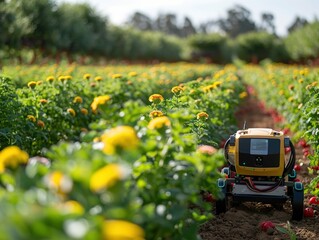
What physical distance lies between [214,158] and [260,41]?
174ft

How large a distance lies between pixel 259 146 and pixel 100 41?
34408mm

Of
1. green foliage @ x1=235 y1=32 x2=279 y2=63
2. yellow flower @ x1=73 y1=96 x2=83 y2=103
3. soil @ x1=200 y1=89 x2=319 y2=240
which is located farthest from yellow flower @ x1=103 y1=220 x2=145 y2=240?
green foliage @ x1=235 y1=32 x2=279 y2=63

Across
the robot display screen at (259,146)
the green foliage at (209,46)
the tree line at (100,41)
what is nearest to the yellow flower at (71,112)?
the robot display screen at (259,146)

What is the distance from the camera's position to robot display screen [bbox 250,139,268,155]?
462 cm

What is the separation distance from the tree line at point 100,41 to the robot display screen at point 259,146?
2027cm

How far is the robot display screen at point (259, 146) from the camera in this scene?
15.2ft

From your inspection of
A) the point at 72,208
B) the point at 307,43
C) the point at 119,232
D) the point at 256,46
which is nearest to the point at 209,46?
the point at 256,46

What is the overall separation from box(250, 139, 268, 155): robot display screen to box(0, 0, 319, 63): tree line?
20.3 m

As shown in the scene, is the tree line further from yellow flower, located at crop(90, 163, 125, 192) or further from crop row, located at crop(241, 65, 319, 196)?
yellow flower, located at crop(90, 163, 125, 192)

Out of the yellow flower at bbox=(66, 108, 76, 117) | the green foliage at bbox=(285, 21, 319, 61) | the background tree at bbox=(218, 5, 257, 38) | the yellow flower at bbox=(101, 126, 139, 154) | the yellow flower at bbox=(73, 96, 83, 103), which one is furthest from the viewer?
the background tree at bbox=(218, 5, 257, 38)

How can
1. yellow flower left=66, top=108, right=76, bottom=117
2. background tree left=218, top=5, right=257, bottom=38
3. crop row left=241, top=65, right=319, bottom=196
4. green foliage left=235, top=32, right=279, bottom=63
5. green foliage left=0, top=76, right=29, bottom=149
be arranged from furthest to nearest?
background tree left=218, top=5, right=257, bottom=38
green foliage left=235, top=32, right=279, bottom=63
yellow flower left=66, top=108, right=76, bottom=117
crop row left=241, top=65, right=319, bottom=196
green foliage left=0, top=76, right=29, bottom=149

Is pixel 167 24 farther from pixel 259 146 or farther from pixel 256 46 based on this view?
pixel 259 146

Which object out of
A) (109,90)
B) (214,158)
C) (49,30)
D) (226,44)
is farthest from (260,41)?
(214,158)

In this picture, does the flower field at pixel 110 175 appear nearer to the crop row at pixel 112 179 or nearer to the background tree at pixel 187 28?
the crop row at pixel 112 179
